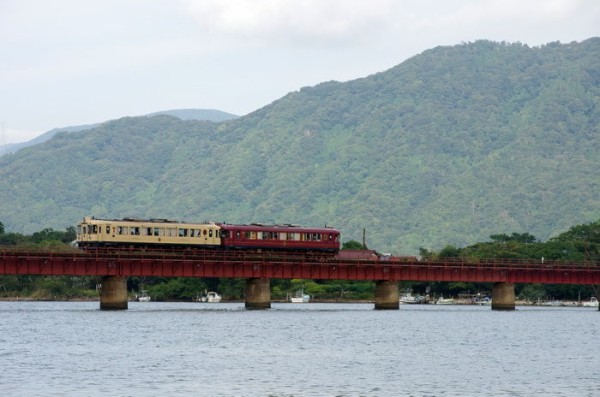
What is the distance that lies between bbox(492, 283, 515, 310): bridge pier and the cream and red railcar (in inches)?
1612

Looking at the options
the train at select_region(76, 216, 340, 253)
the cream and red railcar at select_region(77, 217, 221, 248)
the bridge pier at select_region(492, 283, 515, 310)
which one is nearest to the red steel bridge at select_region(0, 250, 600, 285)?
the train at select_region(76, 216, 340, 253)

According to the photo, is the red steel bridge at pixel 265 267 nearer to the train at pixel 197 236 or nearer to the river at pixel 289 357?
the train at pixel 197 236

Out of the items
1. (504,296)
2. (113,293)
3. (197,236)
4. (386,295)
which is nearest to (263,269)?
(197,236)

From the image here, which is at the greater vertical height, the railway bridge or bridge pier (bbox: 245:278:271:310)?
the railway bridge

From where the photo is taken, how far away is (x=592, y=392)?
2653 inches

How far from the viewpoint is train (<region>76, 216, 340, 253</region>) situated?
145 meters

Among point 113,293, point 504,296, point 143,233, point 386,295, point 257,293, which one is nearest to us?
point 113,293

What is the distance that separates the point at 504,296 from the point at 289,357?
87750mm

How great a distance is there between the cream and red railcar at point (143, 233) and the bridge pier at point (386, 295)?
932 inches

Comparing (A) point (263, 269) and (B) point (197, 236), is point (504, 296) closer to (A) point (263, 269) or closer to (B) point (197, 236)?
(A) point (263, 269)

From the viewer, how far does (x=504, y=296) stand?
554 feet

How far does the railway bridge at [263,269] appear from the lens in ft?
441

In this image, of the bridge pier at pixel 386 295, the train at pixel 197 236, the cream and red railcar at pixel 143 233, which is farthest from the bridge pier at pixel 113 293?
the bridge pier at pixel 386 295

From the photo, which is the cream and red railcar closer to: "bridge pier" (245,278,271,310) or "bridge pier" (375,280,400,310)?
"bridge pier" (245,278,271,310)
